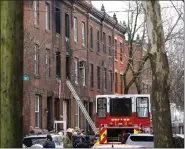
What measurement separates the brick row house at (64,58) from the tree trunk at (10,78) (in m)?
19.1

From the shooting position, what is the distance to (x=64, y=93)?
34969 millimetres

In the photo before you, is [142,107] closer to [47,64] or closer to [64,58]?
[47,64]

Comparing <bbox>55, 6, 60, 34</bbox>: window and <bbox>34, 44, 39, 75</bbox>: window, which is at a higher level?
<bbox>55, 6, 60, 34</bbox>: window

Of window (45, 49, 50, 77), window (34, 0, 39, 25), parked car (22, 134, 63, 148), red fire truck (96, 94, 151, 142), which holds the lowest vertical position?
parked car (22, 134, 63, 148)

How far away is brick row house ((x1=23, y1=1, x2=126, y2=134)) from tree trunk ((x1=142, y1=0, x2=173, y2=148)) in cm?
1682

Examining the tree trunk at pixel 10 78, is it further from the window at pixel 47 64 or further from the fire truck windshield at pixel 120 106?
the window at pixel 47 64

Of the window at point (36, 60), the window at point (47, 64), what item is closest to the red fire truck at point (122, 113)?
the window at point (36, 60)

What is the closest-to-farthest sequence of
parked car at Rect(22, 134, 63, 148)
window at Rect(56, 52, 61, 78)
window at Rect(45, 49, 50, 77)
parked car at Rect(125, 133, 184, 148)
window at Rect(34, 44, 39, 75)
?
parked car at Rect(125, 133, 184, 148) → parked car at Rect(22, 134, 63, 148) → window at Rect(34, 44, 39, 75) → window at Rect(45, 49, 50, 77) → window at Rect(56, 52, 61, 78)

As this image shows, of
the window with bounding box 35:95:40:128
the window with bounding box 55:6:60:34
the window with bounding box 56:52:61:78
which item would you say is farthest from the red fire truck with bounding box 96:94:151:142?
the window with bounding box 55:6:60:34

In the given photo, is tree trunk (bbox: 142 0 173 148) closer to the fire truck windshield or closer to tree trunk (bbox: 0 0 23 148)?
tree trunk (bbox: 0 0 23 148)

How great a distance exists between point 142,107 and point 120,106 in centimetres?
109

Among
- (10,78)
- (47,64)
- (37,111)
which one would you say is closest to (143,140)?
(10,78)

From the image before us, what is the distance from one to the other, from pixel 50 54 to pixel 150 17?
22813 millimetres

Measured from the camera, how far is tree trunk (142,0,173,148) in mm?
10052
